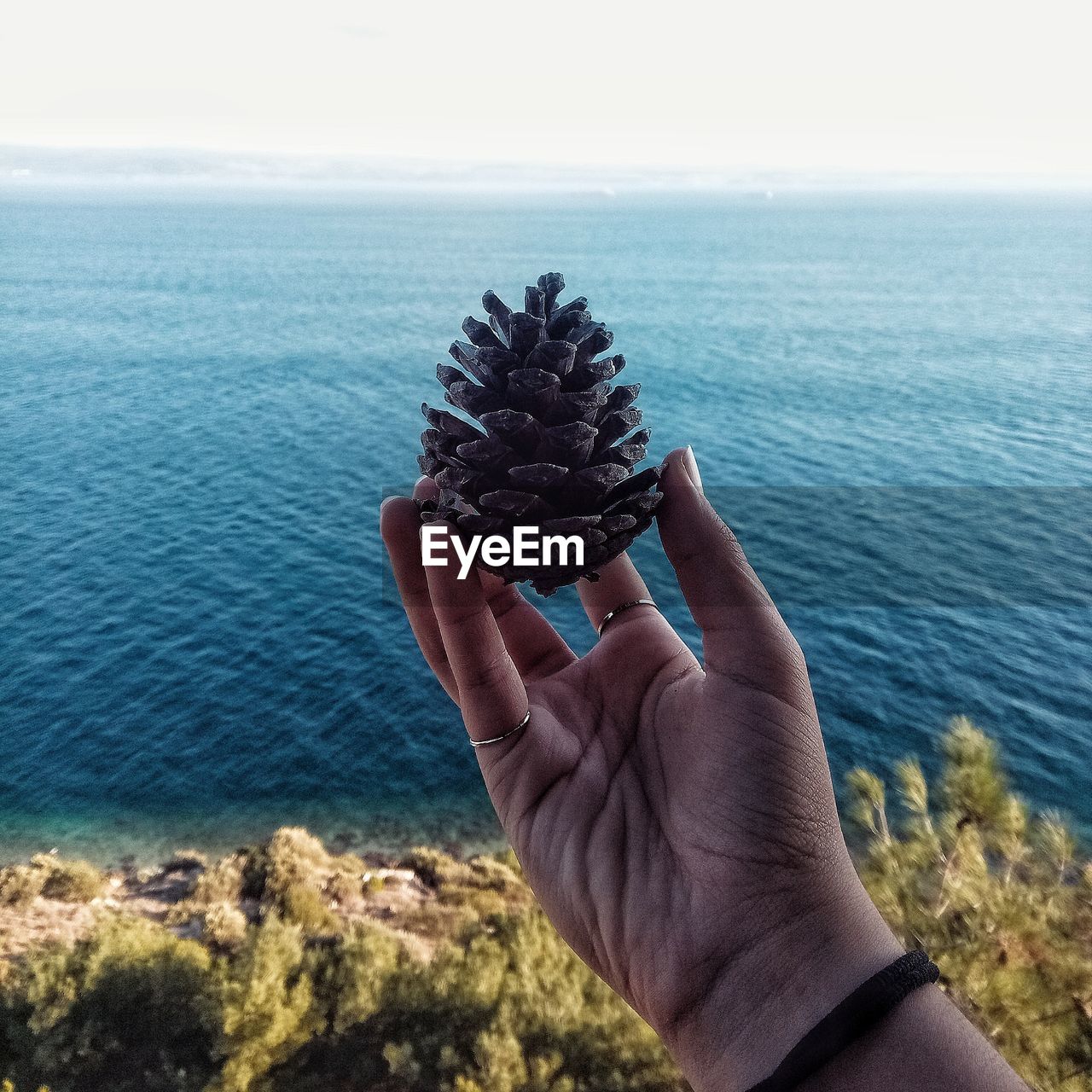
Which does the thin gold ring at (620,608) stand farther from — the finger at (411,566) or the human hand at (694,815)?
the finger at (411,566)

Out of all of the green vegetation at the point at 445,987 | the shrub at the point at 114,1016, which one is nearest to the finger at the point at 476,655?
the green vegetation at the point at 445,987

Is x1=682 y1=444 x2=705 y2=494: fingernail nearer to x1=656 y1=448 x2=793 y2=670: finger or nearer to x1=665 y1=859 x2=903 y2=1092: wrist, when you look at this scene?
x1=656 y1=448 x2=793 y2=670: finger

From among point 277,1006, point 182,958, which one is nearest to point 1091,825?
point 277,1006

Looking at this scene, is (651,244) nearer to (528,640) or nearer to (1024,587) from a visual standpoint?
(1024,587)

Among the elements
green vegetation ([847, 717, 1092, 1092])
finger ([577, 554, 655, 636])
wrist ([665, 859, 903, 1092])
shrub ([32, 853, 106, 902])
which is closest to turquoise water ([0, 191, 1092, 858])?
shrub ([32, 853, 106, 902])

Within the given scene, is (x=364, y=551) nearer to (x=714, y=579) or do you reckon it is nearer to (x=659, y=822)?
(x=659, y=822)

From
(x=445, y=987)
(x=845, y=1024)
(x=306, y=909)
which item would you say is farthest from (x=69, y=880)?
(x=845, y=1024)
